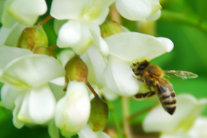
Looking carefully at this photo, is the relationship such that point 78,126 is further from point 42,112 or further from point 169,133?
point 169,133

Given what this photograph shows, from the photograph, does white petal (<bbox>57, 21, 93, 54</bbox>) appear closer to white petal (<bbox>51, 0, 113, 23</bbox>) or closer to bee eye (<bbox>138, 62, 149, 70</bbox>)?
white petal (<bbox>51, 0, 113, 23</bbox>)

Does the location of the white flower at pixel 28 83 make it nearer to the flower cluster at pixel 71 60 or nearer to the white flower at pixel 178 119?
the flower cluster at pixel 71 60

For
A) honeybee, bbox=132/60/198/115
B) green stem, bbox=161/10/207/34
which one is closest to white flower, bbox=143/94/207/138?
green stem, bbox=161/10/207/34

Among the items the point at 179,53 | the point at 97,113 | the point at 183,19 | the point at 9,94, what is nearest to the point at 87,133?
the point at 97,113

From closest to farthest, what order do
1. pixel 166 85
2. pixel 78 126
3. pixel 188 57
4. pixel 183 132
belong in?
pixel 78 126 → pixel 166 85 → pixel 183 132 → pixel 188 57

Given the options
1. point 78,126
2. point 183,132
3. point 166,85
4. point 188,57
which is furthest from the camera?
point 188,57

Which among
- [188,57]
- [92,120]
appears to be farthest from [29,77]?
[188,57]

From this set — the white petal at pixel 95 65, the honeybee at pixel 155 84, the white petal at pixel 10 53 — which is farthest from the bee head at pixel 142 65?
the white petal at pixel 10 53
